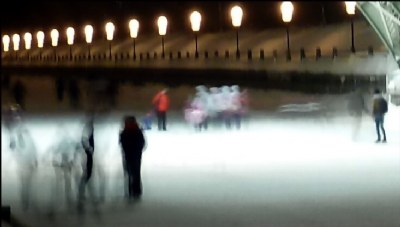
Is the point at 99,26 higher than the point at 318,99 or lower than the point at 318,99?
higher

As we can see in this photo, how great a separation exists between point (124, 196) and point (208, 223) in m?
1.94

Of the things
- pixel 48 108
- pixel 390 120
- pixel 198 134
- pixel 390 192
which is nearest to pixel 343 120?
pixel 390 120

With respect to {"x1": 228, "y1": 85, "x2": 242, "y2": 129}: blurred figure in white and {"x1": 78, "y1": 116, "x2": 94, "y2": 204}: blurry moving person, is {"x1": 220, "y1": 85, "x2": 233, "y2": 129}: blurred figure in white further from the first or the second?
{"x1": 78, "y1": 116, "x2": 94, "y2": 204}: blurry moving person

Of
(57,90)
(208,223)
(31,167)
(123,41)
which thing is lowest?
(208,223)

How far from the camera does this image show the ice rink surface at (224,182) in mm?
8203

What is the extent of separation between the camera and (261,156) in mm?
14273

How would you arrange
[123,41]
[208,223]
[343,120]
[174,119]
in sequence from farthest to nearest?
[123,41] → [174,119] → [343,120] → [208,223]

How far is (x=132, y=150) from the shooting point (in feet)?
30.9

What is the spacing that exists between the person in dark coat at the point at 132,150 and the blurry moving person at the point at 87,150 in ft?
1.39

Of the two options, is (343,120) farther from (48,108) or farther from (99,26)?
(99,26)

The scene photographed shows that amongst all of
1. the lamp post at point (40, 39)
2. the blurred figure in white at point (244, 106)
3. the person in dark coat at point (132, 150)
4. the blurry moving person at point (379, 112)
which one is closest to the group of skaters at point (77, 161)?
the person in dark coat at point (132, 150)

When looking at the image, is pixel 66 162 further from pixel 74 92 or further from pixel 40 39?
pixel 40 39

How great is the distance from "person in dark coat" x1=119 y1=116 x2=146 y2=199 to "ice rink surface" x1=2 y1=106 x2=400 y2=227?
172 mm

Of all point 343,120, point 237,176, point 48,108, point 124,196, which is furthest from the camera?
point 343,120
